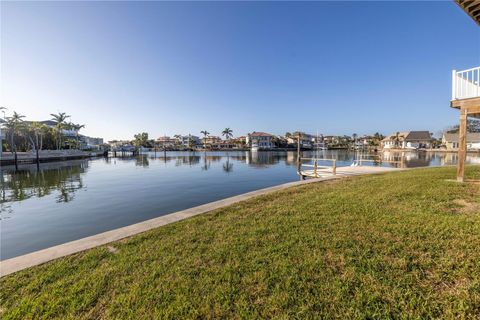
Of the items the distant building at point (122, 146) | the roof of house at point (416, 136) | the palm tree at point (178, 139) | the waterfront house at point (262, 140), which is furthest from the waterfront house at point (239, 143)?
the roof of house at point (416, 136)

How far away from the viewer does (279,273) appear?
3.27 m

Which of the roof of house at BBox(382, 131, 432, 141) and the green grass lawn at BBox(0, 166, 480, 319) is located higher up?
the roof of house at BBox(382, 131, 432, 141)

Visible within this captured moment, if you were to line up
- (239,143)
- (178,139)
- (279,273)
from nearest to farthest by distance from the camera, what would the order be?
Result: (279,273)
(239,143)
(178,139)

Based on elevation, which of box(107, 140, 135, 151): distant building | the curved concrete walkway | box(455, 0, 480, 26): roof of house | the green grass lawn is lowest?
the curved concrete walkway

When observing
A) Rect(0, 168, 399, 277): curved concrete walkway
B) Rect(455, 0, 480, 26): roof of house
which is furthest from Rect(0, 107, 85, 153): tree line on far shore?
Rect(455, 0, 480, 26): roof of house

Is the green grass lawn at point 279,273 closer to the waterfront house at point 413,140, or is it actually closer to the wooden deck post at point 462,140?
the wooden deck post at point 462,140

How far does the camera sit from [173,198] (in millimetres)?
13000

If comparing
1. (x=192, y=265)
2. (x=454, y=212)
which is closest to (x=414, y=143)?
(x=454, y=212)

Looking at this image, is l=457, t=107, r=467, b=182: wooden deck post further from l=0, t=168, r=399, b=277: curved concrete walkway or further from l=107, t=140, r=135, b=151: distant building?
l=107, t=140, r=135, b=151: distant building

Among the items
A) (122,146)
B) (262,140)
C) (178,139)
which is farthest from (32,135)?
(178,139)

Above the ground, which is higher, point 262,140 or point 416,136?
point 262,140

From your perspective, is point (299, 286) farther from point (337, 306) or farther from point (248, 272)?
point (248, 272)

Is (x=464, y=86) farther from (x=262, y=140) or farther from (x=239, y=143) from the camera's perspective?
(x=239, y=143)

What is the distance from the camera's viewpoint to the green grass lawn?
8.56 ft
